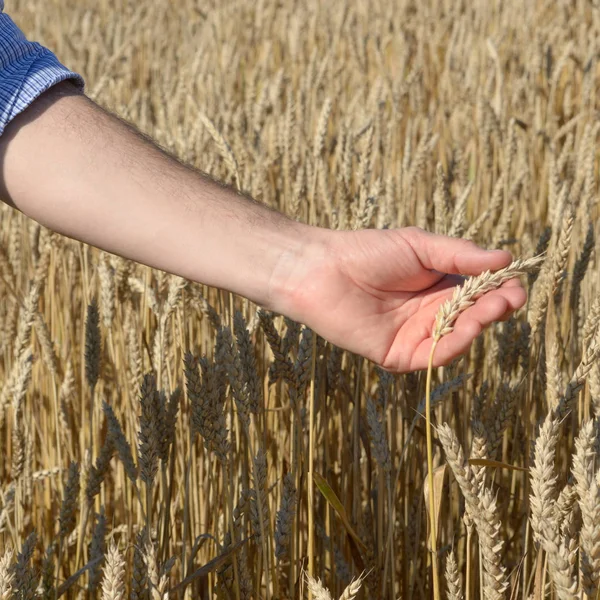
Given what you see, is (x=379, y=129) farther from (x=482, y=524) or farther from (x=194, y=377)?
(x=482, y=524)

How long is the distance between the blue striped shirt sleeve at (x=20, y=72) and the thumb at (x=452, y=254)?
0.40 m

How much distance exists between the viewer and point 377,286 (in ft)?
3.09

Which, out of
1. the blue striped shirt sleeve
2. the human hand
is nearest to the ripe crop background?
the human hand

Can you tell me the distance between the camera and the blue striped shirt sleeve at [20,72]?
35.4 inches

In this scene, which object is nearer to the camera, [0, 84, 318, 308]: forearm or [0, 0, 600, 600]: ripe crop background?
[0, 84, 318, 308]: forearm

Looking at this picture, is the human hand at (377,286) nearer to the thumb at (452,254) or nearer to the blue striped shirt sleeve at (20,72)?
the thumb at (452,254)

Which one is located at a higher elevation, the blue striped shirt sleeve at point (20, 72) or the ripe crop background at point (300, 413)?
the blue striped shirt sleeve at point (20, 72)

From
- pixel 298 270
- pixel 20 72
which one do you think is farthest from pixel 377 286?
pixel 20 72

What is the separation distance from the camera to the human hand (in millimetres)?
901

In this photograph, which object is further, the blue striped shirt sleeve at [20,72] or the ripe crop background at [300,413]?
the ripe crop background at [300,413]

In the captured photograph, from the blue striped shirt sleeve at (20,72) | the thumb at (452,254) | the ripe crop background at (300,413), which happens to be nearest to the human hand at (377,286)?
the thumb at (452,254)

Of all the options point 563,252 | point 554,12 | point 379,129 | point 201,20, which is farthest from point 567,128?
point 201,20

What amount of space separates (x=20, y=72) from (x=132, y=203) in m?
0.19

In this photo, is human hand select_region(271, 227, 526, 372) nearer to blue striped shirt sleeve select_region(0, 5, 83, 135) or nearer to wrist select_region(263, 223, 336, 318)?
wrist select_region(263, 223, 336, 318)
